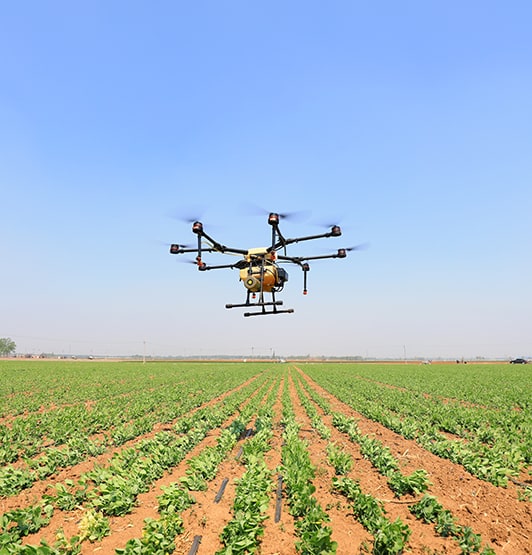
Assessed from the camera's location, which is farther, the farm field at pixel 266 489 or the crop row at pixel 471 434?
the crop row at pixel 471 434

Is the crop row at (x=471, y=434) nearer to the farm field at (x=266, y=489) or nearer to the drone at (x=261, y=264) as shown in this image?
the farm field at (x=266, y=489)

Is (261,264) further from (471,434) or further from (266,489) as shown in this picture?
(471,434)

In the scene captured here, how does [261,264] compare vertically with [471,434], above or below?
above

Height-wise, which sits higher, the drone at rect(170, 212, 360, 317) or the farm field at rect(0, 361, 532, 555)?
the drone at rect(170, 212, 360, 317)

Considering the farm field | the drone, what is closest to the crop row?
the farm field

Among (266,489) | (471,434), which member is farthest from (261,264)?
(471,434)

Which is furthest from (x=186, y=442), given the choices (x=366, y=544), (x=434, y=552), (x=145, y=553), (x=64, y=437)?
(x=434, y=552)

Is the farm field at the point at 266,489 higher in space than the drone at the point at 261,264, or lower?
lower

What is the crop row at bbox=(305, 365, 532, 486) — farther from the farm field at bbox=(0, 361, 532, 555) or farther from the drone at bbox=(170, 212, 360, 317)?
the drone at bbox=(170, 212, 360, 317)

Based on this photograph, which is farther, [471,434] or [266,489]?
[471,434]

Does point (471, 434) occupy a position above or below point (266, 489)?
below

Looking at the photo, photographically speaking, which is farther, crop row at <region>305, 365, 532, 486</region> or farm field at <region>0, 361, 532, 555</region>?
crop row at <region>305, 365, 532, 486</region>

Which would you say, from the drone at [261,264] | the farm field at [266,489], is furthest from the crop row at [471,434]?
the drone at [261,264]

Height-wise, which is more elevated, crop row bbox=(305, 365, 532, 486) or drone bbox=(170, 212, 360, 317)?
drone bbox=(170, 212, 360, 317)
